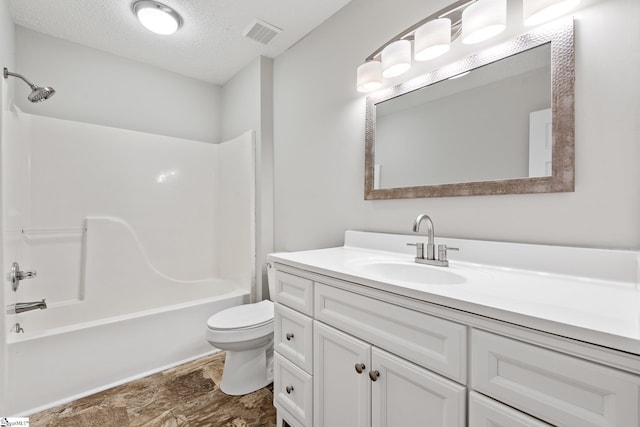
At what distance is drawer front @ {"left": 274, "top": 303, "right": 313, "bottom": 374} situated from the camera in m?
1.18

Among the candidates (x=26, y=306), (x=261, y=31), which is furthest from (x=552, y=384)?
(x=261, y=31)

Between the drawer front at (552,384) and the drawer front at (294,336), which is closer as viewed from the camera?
the drawer front at (552,384)

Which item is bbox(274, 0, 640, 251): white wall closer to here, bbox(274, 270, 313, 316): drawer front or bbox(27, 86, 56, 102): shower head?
bbox(274, 270, 313, 316): drawer front

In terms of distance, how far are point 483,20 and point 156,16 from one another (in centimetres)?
193

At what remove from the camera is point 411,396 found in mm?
826

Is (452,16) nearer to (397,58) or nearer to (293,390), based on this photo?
(397,58)

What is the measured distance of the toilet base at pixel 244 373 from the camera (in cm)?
176

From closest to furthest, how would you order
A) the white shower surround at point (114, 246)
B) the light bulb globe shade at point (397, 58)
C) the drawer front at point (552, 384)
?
the drawer front at point (552, 384)
the light bulb globe shade at point (397, 58)
the white shower surround at point (114, 246)

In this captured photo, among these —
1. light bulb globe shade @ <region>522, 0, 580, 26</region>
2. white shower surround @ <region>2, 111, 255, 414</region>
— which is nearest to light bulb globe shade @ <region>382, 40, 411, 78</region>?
light bulb globe shade @ <region>522, 0, 580, 26</region>

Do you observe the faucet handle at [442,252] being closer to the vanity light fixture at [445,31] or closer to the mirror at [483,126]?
the mirror at [483,126]

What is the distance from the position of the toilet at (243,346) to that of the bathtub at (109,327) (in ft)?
1.59

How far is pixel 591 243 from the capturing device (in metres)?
0.95

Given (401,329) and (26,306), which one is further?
(26,306)

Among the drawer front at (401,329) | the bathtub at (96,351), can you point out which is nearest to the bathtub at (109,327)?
the bathtub at (96,351)
